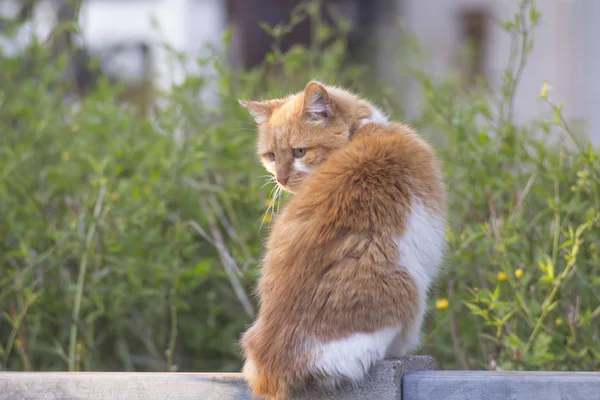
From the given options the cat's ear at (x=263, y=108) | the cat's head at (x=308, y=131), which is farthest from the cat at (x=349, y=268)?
the cat's ear at (x=263, y=108)

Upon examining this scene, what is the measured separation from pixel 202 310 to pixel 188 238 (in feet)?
1.70

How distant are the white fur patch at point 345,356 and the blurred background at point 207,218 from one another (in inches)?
24.8

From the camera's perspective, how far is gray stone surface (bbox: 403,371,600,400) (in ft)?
6.55

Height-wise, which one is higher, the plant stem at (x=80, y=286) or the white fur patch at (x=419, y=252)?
the white fur patch at (x=419, y=252)

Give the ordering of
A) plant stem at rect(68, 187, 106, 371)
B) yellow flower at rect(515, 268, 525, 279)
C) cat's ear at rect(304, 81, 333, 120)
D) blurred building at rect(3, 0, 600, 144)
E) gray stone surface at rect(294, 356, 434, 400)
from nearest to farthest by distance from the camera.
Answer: gray stone surface at rect(294, 356, 434, 400) → cat's ear at rect(304, 81, 333, 120) → yellow flower at rect(515, 268, 525, 279) → plant stem at rect(68, 187, 106, 371) → blurred building at rect(3, 0, 600, 144)

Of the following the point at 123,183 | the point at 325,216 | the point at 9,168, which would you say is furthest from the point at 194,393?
the point at 9,168

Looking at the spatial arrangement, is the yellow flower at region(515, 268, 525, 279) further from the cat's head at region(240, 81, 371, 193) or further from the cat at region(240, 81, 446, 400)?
the cat's head at region(240, 81, 371, 193)

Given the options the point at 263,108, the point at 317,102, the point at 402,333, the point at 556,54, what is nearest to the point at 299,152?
the point at 317,102

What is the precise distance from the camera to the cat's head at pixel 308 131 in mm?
2482

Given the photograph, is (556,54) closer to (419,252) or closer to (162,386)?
(419,252)

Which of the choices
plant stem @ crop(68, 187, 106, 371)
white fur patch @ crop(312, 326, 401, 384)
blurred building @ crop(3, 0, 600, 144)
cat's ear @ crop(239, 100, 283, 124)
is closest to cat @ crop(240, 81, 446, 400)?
white fur patch @ crop(312, 326, 401, 384)

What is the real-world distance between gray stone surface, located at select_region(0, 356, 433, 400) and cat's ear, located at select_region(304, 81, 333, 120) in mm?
827

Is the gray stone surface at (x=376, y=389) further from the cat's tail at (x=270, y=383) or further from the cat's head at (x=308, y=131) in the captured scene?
the cat's head at (x=308, y=131)

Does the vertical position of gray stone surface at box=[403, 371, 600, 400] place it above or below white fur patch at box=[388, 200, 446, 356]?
below
